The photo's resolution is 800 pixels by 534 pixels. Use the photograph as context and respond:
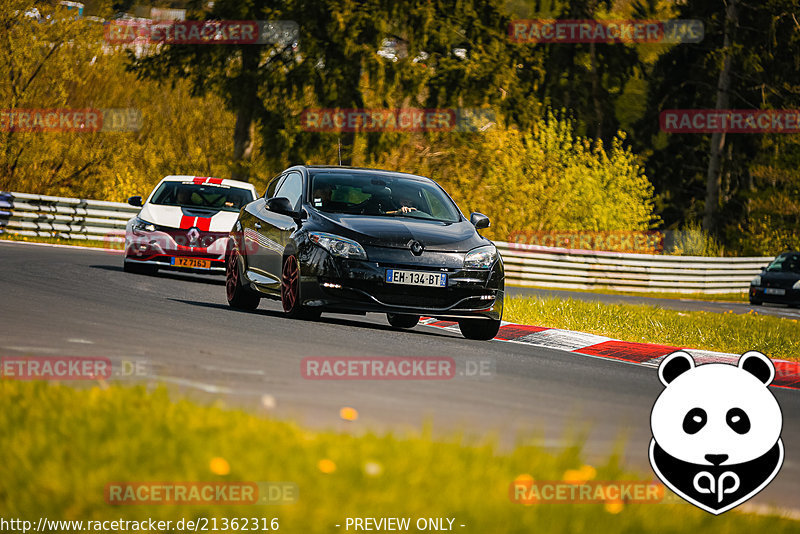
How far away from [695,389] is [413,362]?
4148mm

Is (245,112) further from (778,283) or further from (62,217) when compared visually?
(778,283)

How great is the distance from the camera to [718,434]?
568 cm

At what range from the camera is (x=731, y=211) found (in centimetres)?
5772

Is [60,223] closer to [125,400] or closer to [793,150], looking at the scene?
[125,400]

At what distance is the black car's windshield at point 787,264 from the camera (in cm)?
3416

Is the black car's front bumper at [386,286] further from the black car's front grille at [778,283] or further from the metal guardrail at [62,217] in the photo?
the black car's front grille at [778,283]

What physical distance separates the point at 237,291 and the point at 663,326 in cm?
627

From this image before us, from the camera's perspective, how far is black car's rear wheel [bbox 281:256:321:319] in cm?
1216

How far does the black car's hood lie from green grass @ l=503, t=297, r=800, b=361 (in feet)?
10.4

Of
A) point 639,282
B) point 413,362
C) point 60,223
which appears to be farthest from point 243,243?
point 639,282
